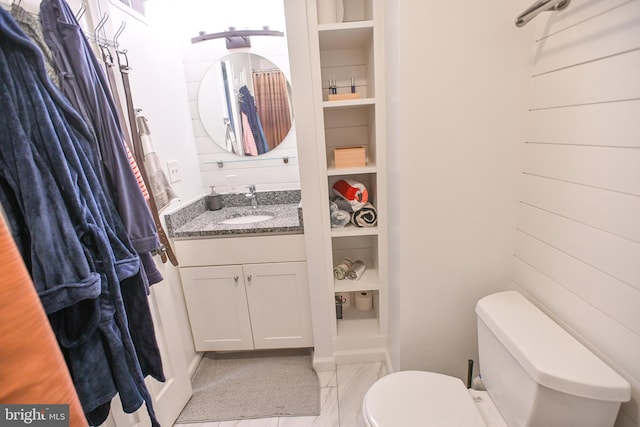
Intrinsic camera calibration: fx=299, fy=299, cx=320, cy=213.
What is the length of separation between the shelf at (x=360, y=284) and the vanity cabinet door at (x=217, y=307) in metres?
0.57

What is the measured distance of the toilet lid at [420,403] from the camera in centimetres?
98

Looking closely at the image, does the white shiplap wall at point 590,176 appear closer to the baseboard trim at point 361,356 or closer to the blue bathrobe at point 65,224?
the baseboard trim at point 361,356

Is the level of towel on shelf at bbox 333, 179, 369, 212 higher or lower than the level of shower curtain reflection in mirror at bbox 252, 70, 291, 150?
lower

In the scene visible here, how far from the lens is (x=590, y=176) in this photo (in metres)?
0.88

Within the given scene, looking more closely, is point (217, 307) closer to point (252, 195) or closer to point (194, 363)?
point (194, 363)

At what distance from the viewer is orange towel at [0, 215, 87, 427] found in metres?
0.46

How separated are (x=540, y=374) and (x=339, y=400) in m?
1.10

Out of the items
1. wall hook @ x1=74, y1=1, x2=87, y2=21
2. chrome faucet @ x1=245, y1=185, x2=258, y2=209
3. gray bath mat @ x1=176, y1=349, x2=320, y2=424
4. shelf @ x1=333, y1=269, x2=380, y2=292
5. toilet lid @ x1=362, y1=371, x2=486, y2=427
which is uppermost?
wall hook @ x1=74, y1=1, x2=87, y2=21

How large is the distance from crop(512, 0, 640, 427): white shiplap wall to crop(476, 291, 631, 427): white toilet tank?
81mm

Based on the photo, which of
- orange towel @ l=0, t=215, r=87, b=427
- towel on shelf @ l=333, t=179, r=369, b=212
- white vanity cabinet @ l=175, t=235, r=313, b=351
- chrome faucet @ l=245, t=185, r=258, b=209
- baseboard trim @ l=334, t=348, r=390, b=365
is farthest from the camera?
chrome faucet @ l=245, t=185, r=258, b=209

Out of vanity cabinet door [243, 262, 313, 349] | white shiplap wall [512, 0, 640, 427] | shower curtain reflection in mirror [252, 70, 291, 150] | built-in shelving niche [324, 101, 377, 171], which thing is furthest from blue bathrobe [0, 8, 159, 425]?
white shiplap wall [512, 0, 640, 427]

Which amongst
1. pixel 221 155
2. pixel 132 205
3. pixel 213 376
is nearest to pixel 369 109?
pixel 221 155

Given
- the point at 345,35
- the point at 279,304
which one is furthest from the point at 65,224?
the point at 345,35

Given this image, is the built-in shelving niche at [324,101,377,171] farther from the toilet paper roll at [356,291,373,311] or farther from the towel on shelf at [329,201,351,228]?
the toilet paper roll at [356,291,373,311]
